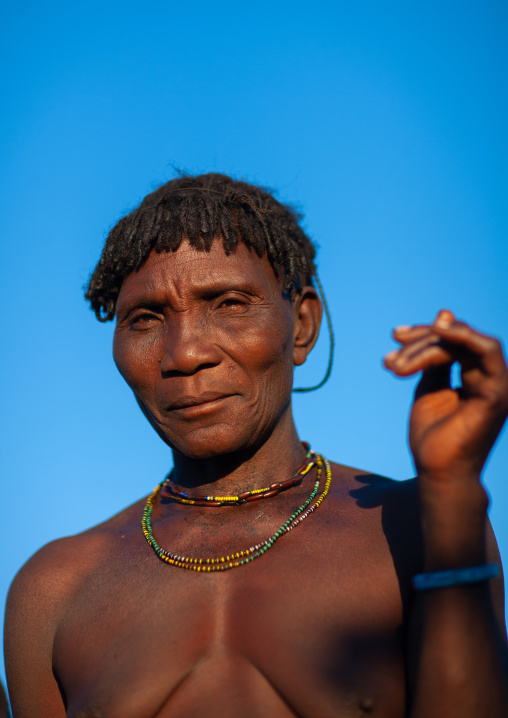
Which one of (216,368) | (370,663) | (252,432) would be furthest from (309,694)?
(216,368)

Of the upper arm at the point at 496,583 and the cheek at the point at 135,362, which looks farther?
the cheek at the point at 135,362

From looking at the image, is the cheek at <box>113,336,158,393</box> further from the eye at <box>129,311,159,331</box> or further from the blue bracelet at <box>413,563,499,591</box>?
the blue bracelet at <box>413,563,499,591</box>

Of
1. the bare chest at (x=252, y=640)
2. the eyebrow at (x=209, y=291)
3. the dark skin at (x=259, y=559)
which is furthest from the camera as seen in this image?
the eyebrow at (x=209, y=291)

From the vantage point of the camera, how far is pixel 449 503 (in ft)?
8.38

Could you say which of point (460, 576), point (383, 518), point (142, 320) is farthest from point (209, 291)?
point (460, 576)

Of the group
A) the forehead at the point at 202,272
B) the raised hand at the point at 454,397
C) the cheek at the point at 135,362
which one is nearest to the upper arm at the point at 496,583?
the raised hand at the point at 454,397

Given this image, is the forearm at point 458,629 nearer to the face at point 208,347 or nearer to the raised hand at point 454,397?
the raised hand at point 454,397

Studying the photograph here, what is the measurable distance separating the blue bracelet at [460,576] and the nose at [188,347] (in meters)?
1.35

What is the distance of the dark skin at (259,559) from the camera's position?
8.28 feet

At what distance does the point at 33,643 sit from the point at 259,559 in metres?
1.18

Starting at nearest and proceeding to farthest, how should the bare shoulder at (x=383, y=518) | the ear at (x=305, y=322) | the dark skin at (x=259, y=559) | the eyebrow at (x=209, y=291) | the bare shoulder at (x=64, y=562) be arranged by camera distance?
the dark skin at (x=259, y=559) < the bare shoulder at (x=383, y=518) < the eyebrow at (x=209, y=291) < the bare shoulder at (x=64, y=562) < the ear at (x=305, y=322)

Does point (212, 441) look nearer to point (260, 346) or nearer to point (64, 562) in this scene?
point (260, 346)

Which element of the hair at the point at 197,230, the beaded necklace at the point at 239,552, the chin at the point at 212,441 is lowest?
the beaded necklace at the point at 239,552

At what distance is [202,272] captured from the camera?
Answer: 11.5ft
